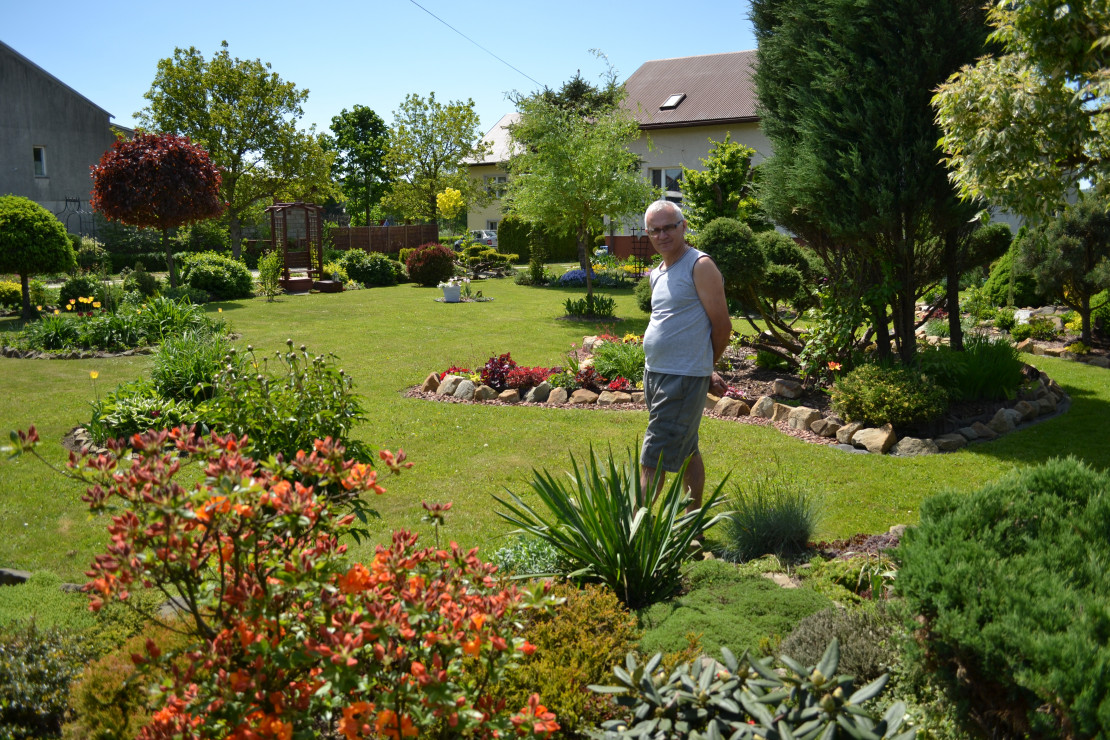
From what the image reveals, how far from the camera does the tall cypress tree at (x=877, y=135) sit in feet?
25.2

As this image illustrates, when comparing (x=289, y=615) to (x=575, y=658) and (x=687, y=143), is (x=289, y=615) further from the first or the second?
(x=687, y=143)

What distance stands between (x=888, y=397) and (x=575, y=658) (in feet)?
18.4

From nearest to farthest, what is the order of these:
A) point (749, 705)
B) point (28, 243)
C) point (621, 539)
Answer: point (749, 705) → point (621, 539) → point (28, 243)

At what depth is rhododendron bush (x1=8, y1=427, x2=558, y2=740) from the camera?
199 cm

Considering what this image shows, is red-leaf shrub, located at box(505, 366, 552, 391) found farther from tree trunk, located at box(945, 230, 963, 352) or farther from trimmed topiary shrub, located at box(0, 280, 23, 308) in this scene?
trimmed topiary shrub, located at box(0, 280, 23, 308)

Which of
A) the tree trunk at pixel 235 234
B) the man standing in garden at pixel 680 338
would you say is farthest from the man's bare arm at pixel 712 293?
the tree trunk at pixel 235 234

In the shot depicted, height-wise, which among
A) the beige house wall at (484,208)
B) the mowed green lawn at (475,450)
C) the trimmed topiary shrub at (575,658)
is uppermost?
the beige house wall at (484,208)

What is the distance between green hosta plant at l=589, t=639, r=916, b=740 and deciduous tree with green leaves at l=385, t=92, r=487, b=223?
36127 mm

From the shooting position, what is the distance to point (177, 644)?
9.69 feet

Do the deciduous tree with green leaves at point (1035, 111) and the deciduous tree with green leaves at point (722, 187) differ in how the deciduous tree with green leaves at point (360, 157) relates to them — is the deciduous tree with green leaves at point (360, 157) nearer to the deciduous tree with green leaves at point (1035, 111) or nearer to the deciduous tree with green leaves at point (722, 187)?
the deciduous tree with green leaves at point (722, 187)

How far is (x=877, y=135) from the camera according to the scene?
25.8 ft

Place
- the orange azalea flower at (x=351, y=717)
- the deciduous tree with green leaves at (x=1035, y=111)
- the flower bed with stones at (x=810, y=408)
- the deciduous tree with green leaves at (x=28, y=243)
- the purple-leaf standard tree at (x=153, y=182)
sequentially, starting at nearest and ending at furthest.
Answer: the orange azalea flower at (x=351, y=717) → the deciduous tree with green leaves at (x=1035, y=111) → the flower bed with stones at (x=810, y=408) → the deciduous tree with green leaves at (x=28, y=243) → the purple-leaf standard tree at (x=153, y=182)

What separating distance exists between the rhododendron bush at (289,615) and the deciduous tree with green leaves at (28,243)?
50.4 ft

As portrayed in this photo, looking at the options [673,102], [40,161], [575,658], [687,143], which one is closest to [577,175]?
[687,143]
